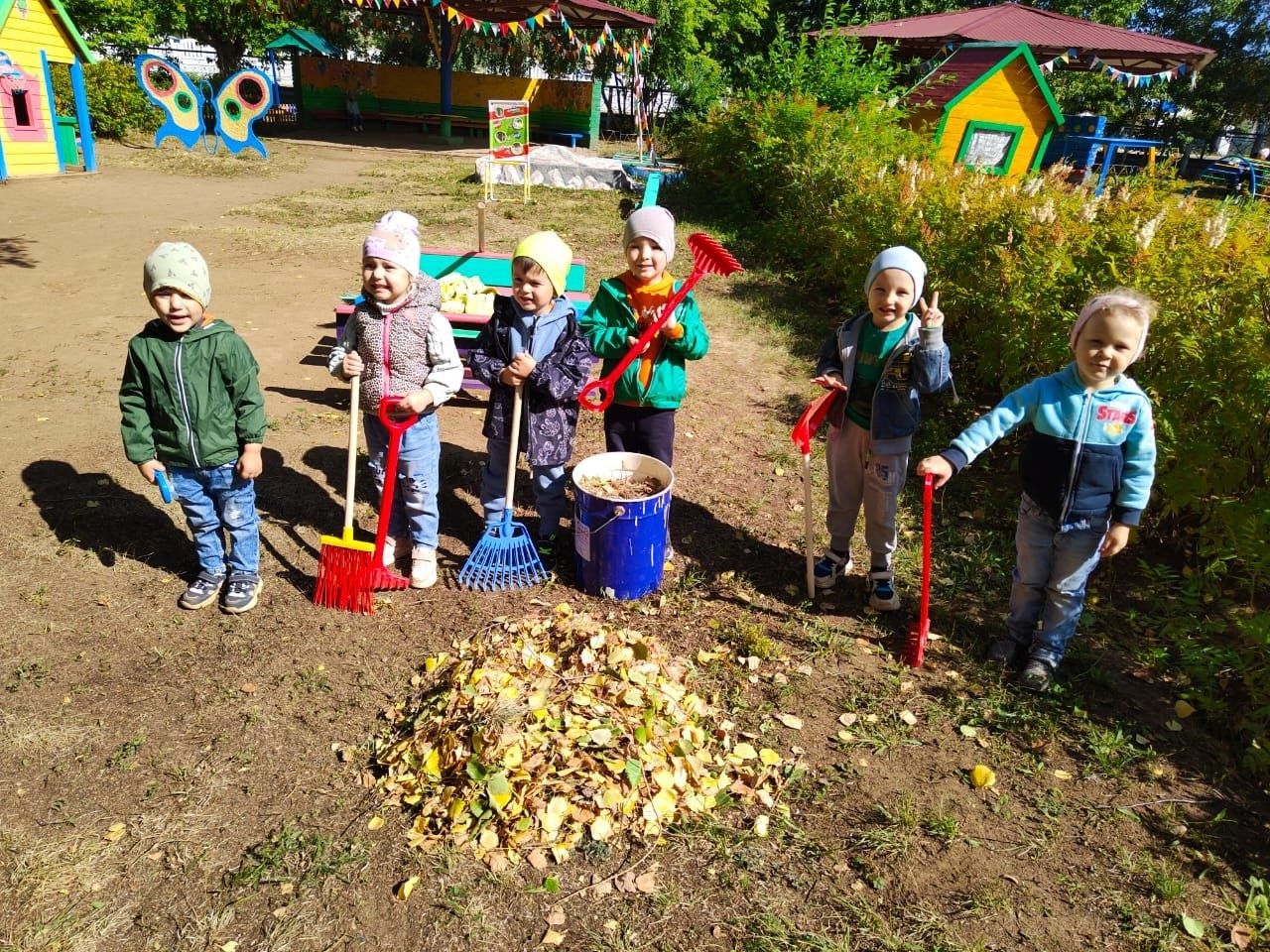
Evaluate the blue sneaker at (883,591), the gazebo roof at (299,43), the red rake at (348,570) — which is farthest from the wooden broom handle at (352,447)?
the gazebo roof at (299,43)

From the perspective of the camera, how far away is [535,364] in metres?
3.73

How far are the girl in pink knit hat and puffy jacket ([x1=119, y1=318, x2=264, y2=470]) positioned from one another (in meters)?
0.41

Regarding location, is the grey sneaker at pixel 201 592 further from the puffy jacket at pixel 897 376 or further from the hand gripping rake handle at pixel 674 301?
the puffy jacket at pixel 897 376

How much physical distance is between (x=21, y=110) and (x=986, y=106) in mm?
14764

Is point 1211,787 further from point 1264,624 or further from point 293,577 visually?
point 293,577

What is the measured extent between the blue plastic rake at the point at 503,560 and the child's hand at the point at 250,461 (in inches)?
42.0

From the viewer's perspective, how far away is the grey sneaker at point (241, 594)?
3711 millimetres

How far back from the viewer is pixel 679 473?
17.6 feet

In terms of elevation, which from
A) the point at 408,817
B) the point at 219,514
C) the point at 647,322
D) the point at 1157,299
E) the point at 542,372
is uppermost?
the point at 1157,299

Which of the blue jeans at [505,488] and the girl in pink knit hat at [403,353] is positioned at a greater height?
the girl in pink knit hat at [403,353]

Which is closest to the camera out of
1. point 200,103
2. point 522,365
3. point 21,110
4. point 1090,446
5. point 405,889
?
point 405,889

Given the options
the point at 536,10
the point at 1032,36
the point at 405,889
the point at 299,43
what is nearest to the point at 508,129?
the point at 536,10

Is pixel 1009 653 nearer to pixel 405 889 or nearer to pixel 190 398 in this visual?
pixel 405 889

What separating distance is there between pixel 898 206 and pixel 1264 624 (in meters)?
4.93
